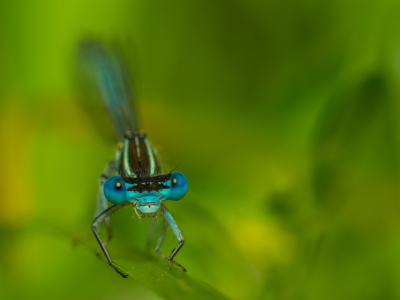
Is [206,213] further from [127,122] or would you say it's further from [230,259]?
[127,122]

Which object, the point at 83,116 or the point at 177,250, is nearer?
the point at 177,250

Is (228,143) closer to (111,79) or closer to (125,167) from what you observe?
(125,167)

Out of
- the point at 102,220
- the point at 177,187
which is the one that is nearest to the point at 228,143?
the point at 177,187

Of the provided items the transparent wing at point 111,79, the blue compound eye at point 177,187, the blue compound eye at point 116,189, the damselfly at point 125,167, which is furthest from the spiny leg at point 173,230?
the transparent wing at point 111,79

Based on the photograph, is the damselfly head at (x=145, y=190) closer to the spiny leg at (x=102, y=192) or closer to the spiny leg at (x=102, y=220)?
Answer: the spiny leg at (x=102, y=220)

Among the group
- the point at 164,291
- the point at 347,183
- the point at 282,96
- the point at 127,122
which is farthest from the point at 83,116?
the point at 164,291

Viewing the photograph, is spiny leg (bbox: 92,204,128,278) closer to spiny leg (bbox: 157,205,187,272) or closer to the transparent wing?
spiny leg (bbox: 157,205,187,272)
